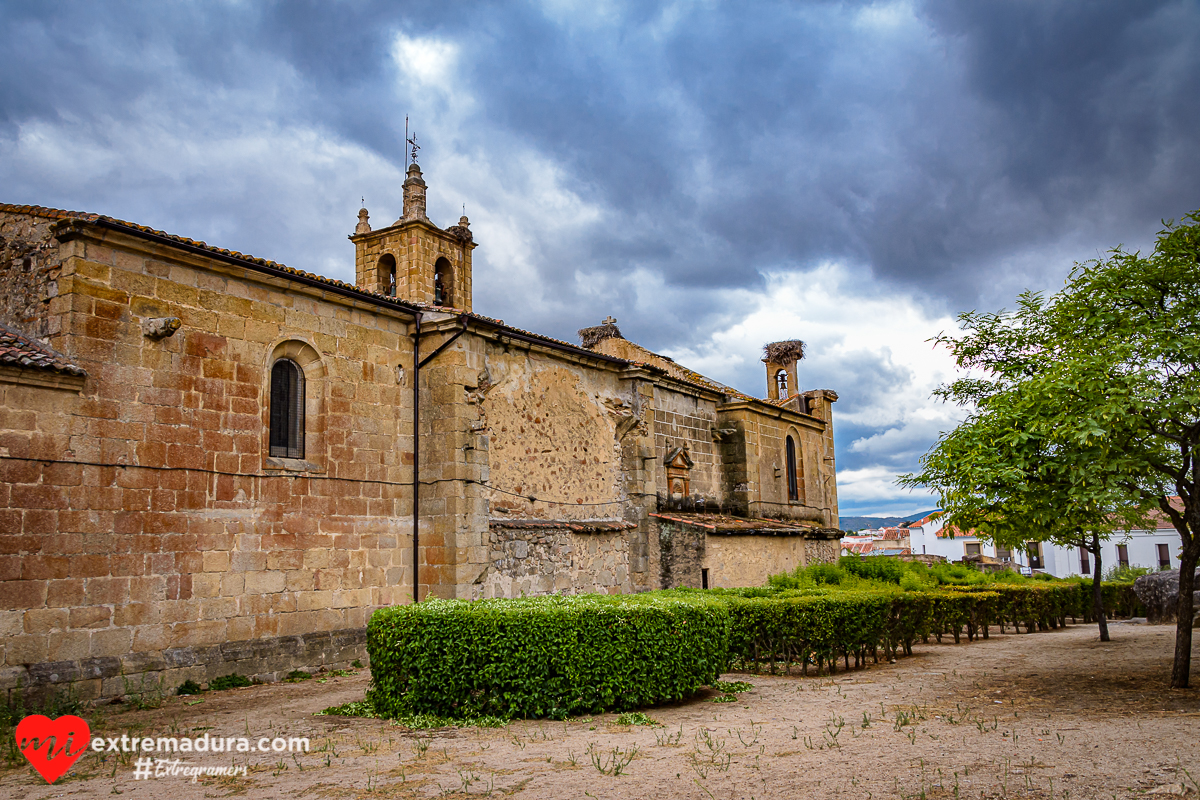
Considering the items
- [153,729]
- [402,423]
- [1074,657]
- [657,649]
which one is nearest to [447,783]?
[657,649]

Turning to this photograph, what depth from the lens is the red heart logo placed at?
21.7 ft

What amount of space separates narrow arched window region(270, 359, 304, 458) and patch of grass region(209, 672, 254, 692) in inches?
122

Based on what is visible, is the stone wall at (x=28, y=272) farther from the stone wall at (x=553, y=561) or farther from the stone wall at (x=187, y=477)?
the stone wall at (x=553, y=561)

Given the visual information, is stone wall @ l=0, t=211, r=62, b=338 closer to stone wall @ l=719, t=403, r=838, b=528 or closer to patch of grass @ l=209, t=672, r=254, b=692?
patch of grass @ l=209, t=672, r=254, b=692

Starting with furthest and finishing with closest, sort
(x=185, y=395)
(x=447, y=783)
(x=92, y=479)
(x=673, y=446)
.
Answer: (x=673, y=446) < (x=185, y=395) < (x=92, y=479) < (x=447, y=783)

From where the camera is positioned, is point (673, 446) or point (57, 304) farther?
point (673, 446)

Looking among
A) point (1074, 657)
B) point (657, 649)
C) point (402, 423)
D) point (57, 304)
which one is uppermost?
point (57, 304)

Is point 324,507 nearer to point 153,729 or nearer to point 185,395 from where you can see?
point 185,395

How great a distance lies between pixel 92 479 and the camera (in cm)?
945

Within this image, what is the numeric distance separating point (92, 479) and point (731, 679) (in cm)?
846

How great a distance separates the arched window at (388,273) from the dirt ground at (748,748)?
13.4 m

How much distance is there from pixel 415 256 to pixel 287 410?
9744mm

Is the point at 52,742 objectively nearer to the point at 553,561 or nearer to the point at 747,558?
the point at 553,561

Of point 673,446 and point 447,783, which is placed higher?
point 673,446
